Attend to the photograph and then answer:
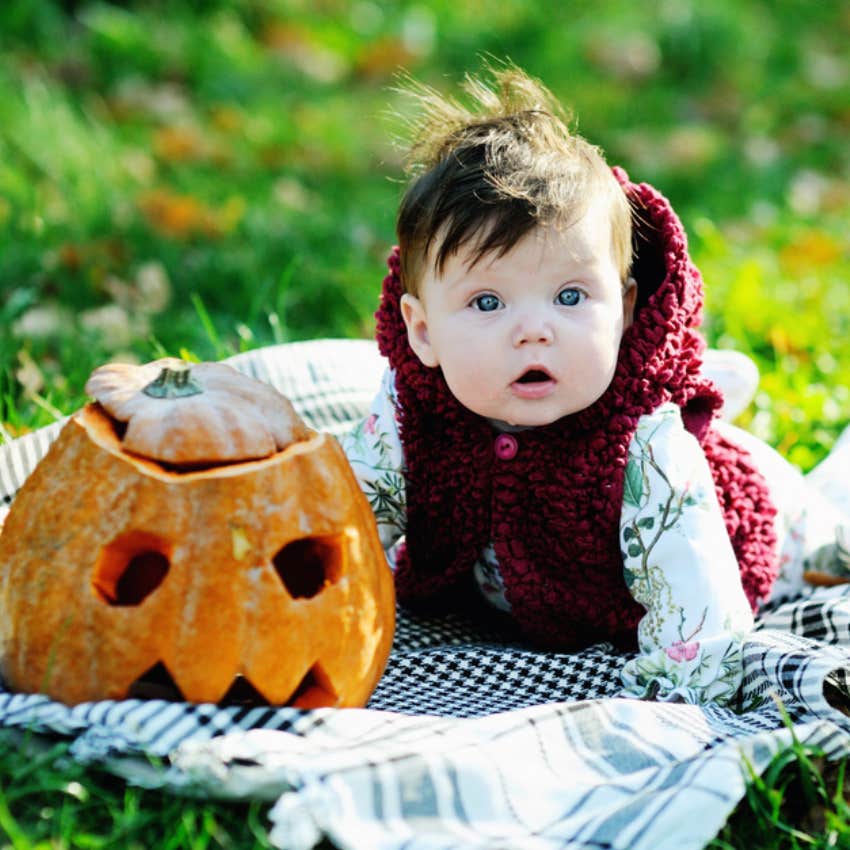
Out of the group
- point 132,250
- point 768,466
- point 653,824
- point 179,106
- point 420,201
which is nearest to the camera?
point 653,824

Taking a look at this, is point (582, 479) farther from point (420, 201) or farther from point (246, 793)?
point (246, 793)

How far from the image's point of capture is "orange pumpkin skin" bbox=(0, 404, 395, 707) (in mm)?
1859

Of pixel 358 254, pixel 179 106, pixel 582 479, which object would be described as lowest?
→ pixel 582 479

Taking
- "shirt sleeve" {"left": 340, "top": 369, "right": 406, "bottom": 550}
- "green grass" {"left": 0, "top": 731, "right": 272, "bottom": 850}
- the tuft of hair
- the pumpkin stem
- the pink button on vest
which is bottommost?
"green grass" {"left": 0, "top": 731, "right": 272, "bottom": 850}

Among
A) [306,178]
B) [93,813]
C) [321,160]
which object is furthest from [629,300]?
[321,160]

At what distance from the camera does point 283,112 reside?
555 centimetres

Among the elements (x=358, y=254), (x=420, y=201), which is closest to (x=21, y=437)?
(x=420, y=201)

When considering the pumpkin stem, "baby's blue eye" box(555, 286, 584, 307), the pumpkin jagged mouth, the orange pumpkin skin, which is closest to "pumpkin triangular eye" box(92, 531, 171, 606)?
the orange pumpkin skin

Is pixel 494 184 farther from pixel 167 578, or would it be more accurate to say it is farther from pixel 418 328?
pixel 167 578

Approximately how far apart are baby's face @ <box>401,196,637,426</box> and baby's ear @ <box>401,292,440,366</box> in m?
0.09

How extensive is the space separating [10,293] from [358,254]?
1121mm

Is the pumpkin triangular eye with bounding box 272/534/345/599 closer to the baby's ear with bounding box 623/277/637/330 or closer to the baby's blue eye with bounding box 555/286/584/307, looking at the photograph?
the baby's blue eye with bounding box 555/286/584/307

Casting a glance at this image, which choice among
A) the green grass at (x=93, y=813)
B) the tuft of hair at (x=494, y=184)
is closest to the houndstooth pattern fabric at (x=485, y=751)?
the green grass at (x=93, y=813)

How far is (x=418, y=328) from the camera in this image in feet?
7.75
